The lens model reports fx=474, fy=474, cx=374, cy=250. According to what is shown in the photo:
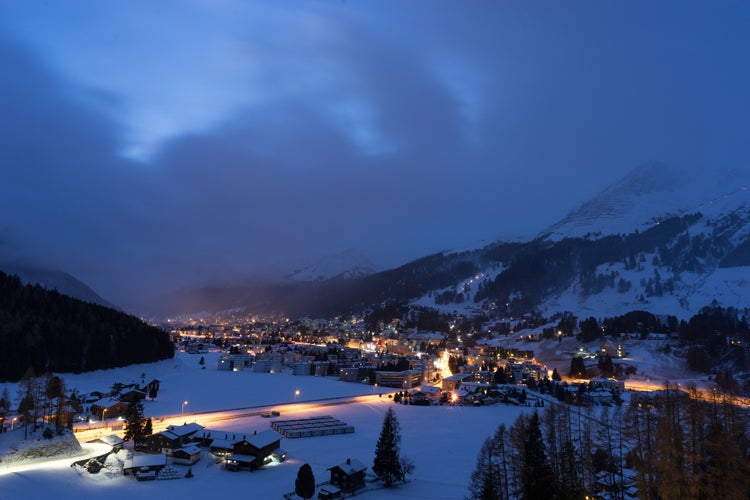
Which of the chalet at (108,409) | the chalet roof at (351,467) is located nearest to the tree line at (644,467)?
the chalet roof at (351,467)

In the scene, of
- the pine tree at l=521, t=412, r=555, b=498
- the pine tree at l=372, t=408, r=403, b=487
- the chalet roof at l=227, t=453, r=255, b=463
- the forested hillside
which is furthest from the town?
the forested hillside

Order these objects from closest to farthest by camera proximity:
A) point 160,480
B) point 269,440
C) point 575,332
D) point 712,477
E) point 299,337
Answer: point 712,477, point 160,480, point 269,440, point 575,332, point 299,337

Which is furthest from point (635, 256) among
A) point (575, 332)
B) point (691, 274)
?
point (575, 332)

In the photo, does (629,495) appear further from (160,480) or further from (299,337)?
(299,337)

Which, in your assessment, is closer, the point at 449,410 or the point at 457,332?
the point at 449,410

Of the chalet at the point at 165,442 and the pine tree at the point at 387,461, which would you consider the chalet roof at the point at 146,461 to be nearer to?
the chalet at the point at 165,442

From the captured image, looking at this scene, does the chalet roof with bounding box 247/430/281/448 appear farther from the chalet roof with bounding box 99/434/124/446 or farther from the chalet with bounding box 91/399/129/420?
the chalet with bounding box 91/399/129/420
